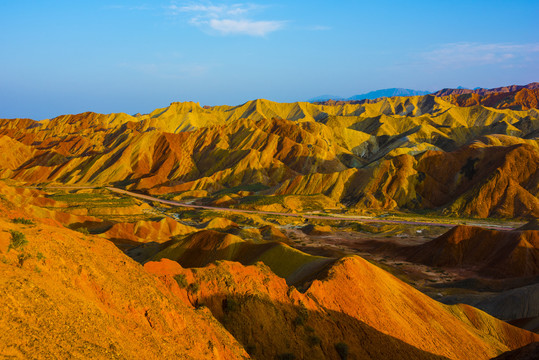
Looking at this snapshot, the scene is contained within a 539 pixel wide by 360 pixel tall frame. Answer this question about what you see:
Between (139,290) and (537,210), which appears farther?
(537,210)

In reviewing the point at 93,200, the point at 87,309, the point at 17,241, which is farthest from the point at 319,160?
the point at 87,309

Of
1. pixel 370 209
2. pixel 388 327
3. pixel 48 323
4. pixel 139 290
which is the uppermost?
pixel 48 323

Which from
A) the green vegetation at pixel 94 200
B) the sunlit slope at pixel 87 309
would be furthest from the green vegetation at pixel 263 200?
the sunlit slope at pixel 87 309

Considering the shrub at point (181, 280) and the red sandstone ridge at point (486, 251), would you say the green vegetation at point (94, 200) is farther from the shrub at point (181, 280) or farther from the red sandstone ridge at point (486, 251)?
the shrub at point (181, 280)

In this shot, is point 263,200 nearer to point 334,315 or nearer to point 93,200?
point 93,200

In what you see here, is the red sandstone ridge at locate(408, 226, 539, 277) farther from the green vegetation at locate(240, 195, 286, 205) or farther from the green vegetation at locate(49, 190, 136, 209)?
the green vegetation at locate(49, 190, 136, 209)

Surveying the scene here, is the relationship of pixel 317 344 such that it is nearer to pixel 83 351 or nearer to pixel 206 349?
pixel 206 349

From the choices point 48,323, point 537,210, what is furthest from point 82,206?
point 537,210
